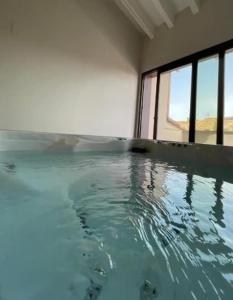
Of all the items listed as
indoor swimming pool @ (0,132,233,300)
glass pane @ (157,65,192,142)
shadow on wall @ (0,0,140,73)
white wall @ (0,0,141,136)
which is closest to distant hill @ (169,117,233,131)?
glass pane @ (157,65,192,142)

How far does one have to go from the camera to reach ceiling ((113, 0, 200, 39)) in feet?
11.7

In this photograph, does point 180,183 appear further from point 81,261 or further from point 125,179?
point 81,261

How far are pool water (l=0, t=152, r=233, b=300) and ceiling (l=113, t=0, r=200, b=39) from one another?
3.49 metres

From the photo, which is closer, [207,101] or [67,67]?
[207,101]

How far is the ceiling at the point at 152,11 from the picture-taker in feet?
11.7

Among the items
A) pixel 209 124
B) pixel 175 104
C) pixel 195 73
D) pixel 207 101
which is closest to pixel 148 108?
pixel 175 104

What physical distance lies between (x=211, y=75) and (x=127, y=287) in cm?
340

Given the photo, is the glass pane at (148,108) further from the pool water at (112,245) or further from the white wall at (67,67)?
the pool water at (112,245)

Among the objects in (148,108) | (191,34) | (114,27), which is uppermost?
(114,27)

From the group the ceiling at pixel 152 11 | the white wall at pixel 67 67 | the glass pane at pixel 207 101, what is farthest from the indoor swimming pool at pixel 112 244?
the ceiling at pixel 152 11

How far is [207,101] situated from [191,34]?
43.0 inches

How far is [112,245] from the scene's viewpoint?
56 cm

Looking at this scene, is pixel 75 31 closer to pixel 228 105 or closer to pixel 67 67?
pixel 67 67

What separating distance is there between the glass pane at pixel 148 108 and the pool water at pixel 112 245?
3620 millimetres
